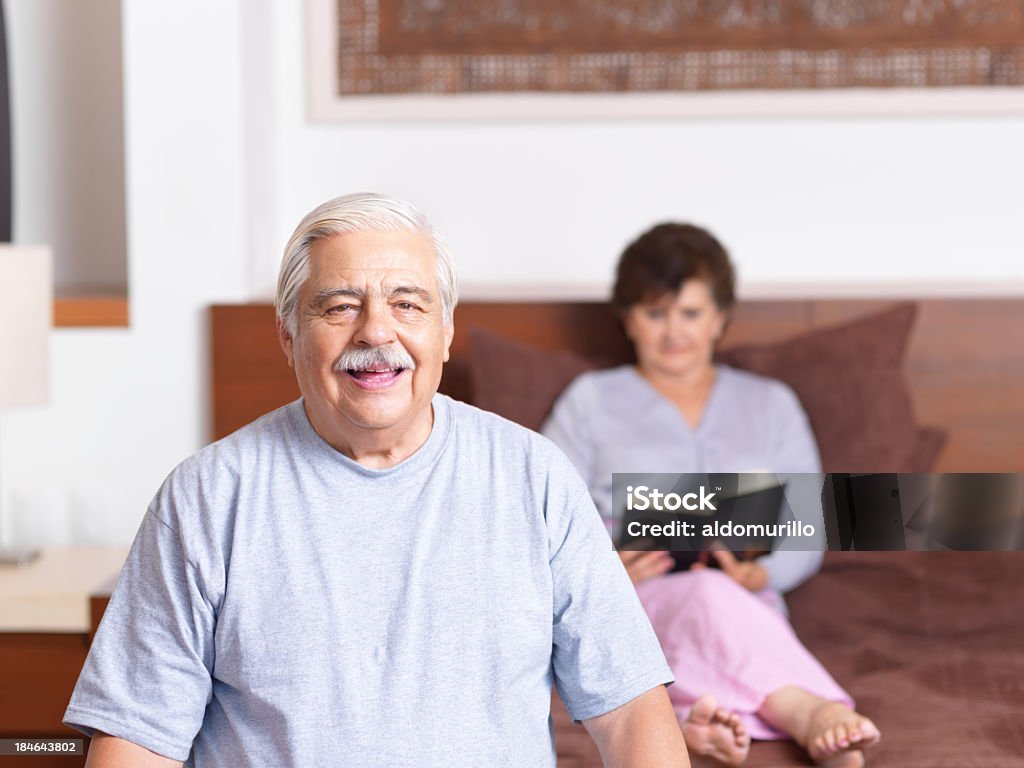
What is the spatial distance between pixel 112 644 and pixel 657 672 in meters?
0.55

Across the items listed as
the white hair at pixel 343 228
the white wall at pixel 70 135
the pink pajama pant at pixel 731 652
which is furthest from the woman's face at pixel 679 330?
the white wall at pixel 70 135

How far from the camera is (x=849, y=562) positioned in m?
1.64

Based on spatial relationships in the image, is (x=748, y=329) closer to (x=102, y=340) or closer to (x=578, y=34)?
(x=578, y=34)

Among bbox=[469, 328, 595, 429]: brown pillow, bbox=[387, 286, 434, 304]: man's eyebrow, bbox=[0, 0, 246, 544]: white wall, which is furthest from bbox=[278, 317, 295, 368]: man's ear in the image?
bbox=[0, 0, 246, 544]: white wall

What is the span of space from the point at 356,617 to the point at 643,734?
1.04 ft

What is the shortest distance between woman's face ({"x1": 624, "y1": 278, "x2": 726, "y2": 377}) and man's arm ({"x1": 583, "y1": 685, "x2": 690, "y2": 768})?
102 centimetres

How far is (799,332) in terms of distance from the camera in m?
2.43

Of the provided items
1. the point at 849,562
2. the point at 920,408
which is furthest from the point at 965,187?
the point at 849,562

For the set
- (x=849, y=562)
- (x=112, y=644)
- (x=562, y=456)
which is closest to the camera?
(x=112, y=644)

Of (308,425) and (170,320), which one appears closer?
(308,425)

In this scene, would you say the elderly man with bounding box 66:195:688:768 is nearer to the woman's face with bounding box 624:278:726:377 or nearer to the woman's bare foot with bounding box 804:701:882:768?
the woman's bare foot with bounding box 804:701:882:768

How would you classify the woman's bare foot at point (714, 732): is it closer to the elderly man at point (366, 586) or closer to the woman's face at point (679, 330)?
the elderly man at point (366, 586)

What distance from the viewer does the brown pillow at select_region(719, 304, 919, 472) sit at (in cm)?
221

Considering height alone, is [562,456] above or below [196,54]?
below
